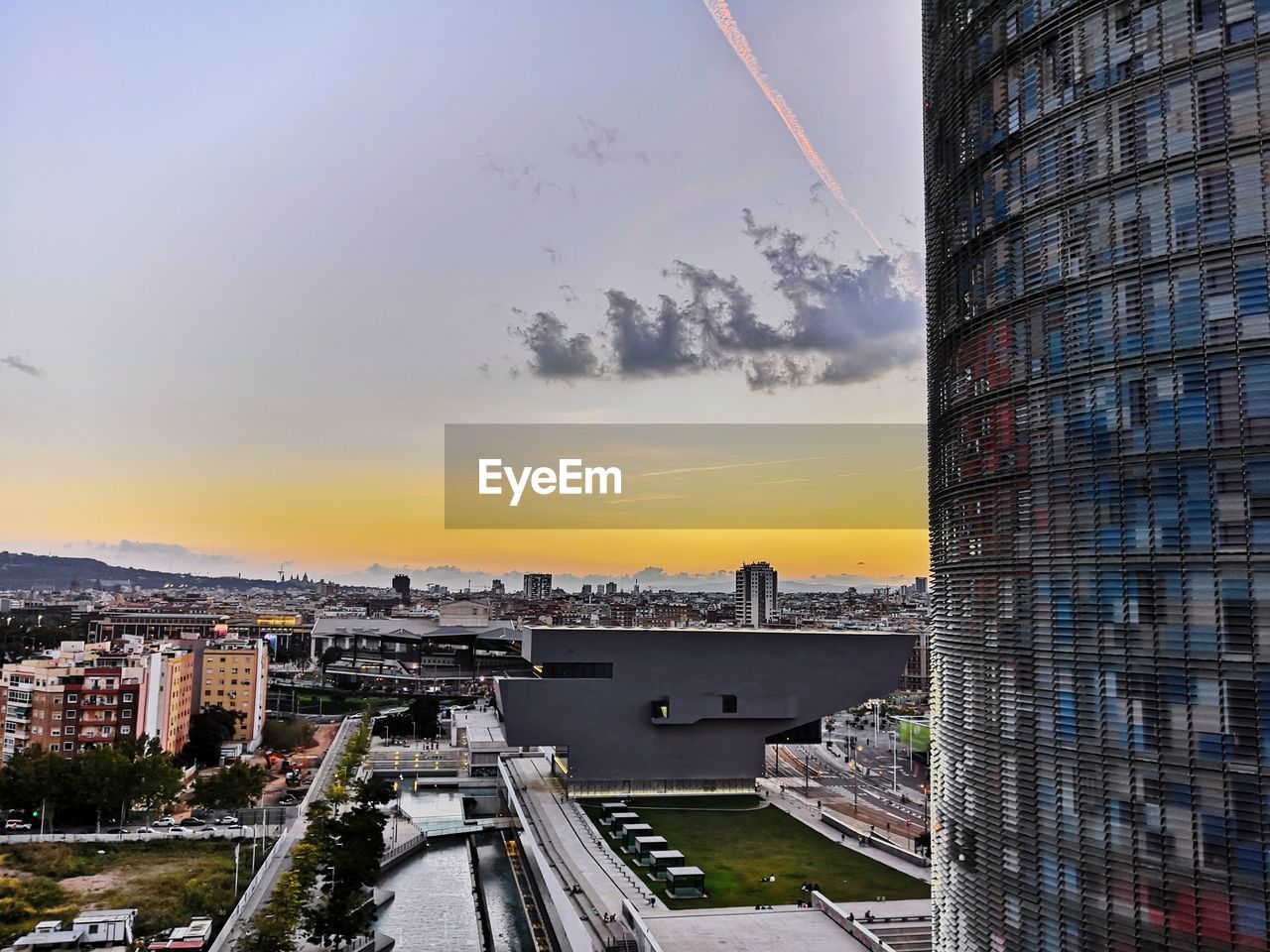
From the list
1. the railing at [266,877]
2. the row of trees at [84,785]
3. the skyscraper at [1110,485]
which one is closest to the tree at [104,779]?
the row of trees at [84,785]

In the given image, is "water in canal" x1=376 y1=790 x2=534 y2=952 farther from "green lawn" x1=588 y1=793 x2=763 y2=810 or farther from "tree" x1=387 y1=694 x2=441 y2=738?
"tree" x1=387 y1=694 x2=441 y2=738

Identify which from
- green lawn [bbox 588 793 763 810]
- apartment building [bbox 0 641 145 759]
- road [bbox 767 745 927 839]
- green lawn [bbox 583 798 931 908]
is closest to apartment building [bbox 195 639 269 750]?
apartment building [bbox 0 641 145 759]

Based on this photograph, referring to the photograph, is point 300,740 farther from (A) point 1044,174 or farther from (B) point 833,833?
(A) point 1044,174

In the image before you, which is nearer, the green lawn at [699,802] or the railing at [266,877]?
the railing at [266,877]

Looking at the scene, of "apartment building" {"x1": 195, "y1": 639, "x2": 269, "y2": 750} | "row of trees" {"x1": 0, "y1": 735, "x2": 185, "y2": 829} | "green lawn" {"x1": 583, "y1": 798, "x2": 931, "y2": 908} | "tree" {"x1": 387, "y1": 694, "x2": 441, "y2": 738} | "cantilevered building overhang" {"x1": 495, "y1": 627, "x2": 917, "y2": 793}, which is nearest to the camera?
"green lawn" {"x1": 583, "y1": 798, "x2": 931, "y2": 908}

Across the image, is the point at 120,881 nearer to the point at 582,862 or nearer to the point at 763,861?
the point at 582,862

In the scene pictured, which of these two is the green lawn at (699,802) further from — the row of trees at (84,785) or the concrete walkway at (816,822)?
the row of trees at (84,785)

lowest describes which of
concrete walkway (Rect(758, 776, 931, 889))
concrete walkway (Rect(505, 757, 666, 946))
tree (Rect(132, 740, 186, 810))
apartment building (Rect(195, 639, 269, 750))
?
concrete walkway (Rect(758, 776, 931, 889))
